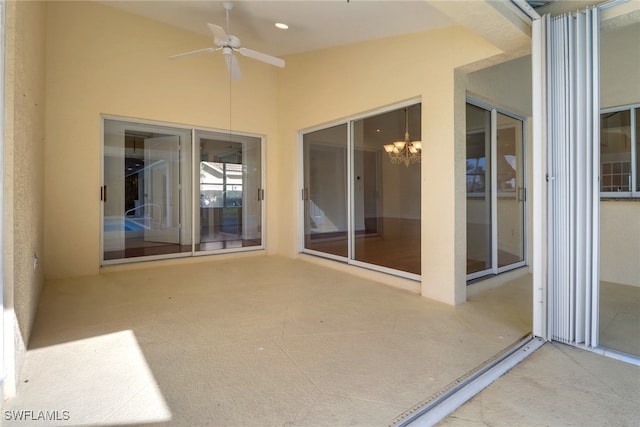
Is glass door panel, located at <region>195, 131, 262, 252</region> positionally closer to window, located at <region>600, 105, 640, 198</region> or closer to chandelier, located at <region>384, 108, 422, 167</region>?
chandelier, located at <region>384, 108, 422, 167</region>

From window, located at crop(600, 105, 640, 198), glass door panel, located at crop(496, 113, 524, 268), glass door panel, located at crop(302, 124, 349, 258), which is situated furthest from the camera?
glass door panel, located at crop(302, 124, 349, 258)

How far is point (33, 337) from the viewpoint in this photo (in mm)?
2133

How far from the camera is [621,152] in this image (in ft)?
12.0

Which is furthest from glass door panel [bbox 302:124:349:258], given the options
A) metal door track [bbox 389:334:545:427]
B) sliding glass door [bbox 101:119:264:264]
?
metal door track [bbox 389:334:545:427]

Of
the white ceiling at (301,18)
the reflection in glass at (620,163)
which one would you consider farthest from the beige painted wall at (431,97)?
the reflection in glass at (620,163)

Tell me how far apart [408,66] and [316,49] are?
178 centimetres

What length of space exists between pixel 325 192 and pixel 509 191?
2548 mm

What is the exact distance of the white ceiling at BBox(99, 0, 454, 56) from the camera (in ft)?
Result: 9.82

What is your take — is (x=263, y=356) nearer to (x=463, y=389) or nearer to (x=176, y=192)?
(x=463, y=389)

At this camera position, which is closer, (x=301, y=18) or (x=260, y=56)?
(x=260, y=56)

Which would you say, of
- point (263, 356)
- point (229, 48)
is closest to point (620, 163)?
point (263, 356)

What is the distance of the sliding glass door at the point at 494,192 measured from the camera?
358 cm

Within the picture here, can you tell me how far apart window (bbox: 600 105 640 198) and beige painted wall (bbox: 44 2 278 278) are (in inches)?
210

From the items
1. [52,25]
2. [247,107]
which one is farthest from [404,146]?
[52,25]
